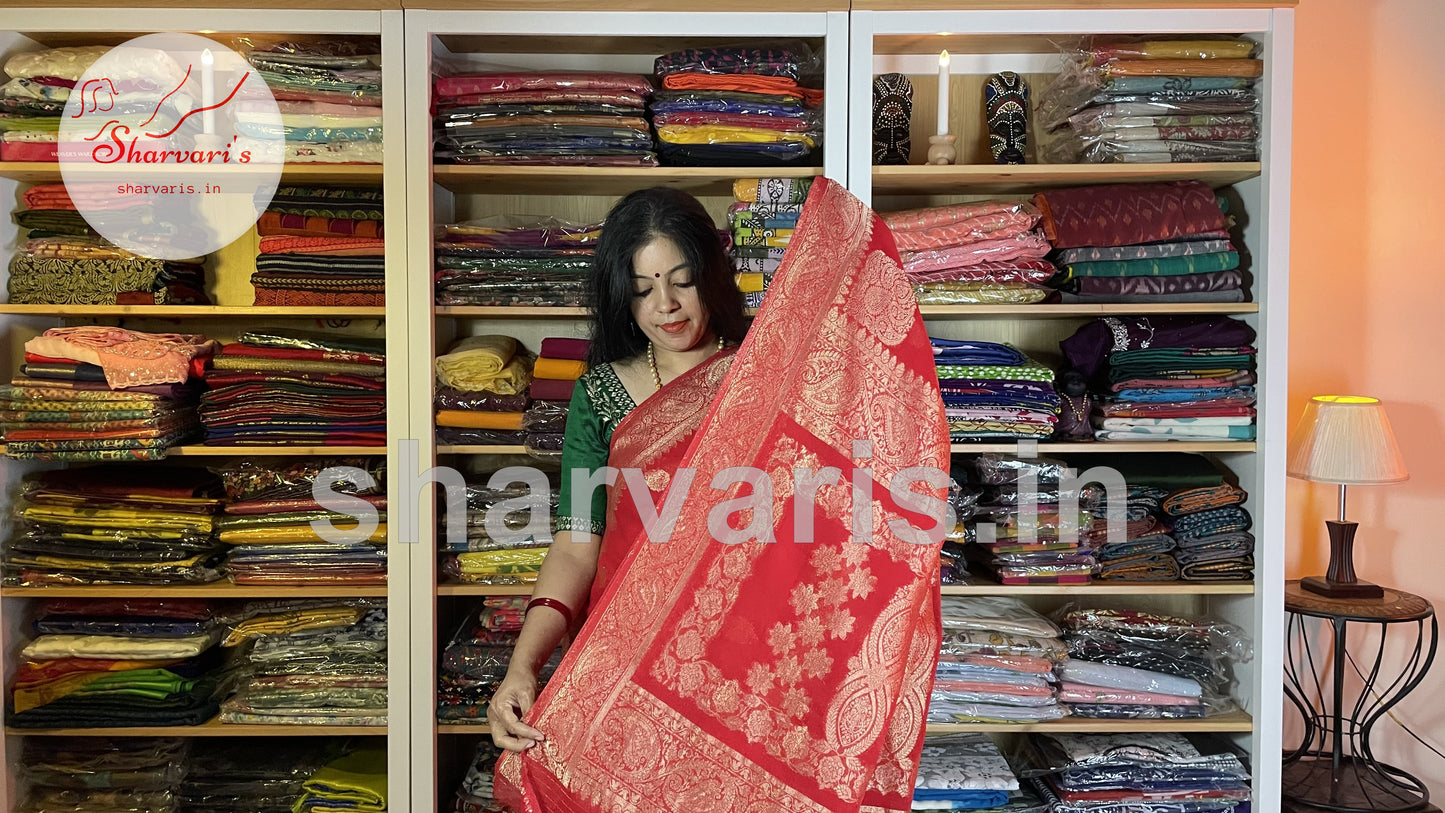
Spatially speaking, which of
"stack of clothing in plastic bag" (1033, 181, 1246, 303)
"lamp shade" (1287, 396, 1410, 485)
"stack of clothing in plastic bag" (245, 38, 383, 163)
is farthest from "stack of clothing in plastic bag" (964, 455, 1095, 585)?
"stack of clothing in plastic bag" (245, 38, 383, 163)

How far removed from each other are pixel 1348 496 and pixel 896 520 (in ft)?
6.80

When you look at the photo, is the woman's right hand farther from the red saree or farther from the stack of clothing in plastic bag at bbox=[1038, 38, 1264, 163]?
the stack of clothing in plastic bag at bbox=[1038, 38, 1264, 163]

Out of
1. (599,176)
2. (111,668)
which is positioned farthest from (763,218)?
(111,668)

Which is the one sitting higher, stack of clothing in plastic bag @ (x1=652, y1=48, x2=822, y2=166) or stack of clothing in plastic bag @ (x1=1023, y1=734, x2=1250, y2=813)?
stack of clothing in plastic bag @ (x1=652, y1=48, x2=822, y2=166)

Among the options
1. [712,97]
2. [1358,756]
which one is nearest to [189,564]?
[712,97]

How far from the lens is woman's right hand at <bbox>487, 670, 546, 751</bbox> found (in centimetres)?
135

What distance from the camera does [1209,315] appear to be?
2527 mm

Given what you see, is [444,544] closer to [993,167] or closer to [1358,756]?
[993,167]

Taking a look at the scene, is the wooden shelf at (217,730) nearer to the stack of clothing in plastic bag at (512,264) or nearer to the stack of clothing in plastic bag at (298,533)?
the stack of clothing in plastic bag at (298,533)

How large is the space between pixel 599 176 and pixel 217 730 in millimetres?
1520

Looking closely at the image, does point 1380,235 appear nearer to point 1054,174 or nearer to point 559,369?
point 1054,174

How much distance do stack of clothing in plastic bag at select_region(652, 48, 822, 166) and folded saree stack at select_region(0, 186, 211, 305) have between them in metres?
1.19

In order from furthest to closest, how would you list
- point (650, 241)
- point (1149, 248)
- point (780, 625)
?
1. point (1149, 248)
2. point (650, 241)
3. point (780, 625)

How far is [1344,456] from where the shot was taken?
7.93 ft
